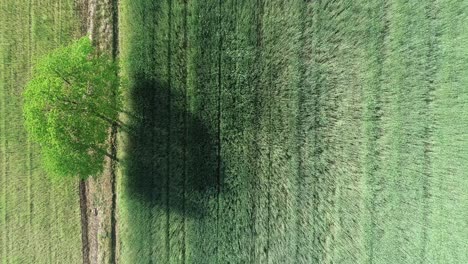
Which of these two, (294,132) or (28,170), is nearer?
(294,132)

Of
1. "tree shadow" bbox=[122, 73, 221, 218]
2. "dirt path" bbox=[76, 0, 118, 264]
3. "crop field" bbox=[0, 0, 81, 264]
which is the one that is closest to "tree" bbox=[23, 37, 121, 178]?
"tree shadow" bbox=[122, 73, 221, 218]

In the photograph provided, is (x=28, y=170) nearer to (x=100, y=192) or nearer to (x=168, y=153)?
(x=100, y=192)

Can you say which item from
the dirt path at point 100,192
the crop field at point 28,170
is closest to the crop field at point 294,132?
the dirt path at point 100,192

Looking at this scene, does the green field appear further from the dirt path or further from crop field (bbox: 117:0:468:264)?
the dirt path

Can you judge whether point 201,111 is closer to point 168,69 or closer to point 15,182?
point 168,69

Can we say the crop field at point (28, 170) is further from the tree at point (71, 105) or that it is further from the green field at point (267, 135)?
the tree at point (71, 105)

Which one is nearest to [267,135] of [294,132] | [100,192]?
[294,132]

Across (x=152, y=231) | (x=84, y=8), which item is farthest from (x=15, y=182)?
(x=84, y=8)
